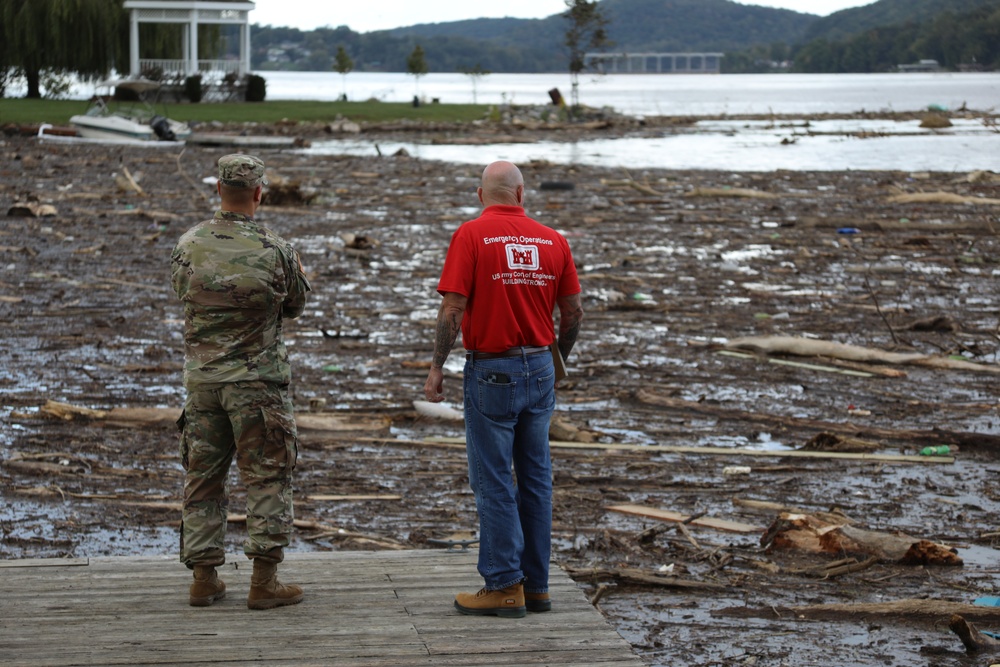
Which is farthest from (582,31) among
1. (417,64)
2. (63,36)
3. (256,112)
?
(417,64)

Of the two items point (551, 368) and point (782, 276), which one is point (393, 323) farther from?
point (551, 368)

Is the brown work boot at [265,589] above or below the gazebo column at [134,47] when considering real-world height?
below

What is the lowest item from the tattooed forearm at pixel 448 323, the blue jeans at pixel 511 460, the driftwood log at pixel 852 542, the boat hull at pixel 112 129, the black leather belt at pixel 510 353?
the driftwood log at pixel 852 542

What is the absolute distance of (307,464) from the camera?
8.11 m

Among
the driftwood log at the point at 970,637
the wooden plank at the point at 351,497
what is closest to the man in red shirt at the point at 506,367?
the driftwood log at the point at 970,637

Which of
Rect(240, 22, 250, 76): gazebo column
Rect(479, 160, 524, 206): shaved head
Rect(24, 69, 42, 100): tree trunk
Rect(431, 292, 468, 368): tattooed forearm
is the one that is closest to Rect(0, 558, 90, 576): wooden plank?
Rect(431, 292, 468, 368): tattooed forearm

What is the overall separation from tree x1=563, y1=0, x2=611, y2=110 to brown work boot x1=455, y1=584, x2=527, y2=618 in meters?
55.4

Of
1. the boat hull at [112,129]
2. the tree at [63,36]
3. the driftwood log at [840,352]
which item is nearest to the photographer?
the driftwood log at [840,352]

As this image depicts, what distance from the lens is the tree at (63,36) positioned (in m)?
53.6

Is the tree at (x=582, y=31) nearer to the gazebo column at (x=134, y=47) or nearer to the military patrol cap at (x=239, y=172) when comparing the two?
the gazebo column at (x=134, y=47)

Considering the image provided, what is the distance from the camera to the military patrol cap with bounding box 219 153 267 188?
4.65 meters

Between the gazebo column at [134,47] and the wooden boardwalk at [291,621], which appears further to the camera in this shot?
the gazebo column at [134,47]

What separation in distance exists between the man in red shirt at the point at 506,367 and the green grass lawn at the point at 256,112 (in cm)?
4220

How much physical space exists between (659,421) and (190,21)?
55.6 m
